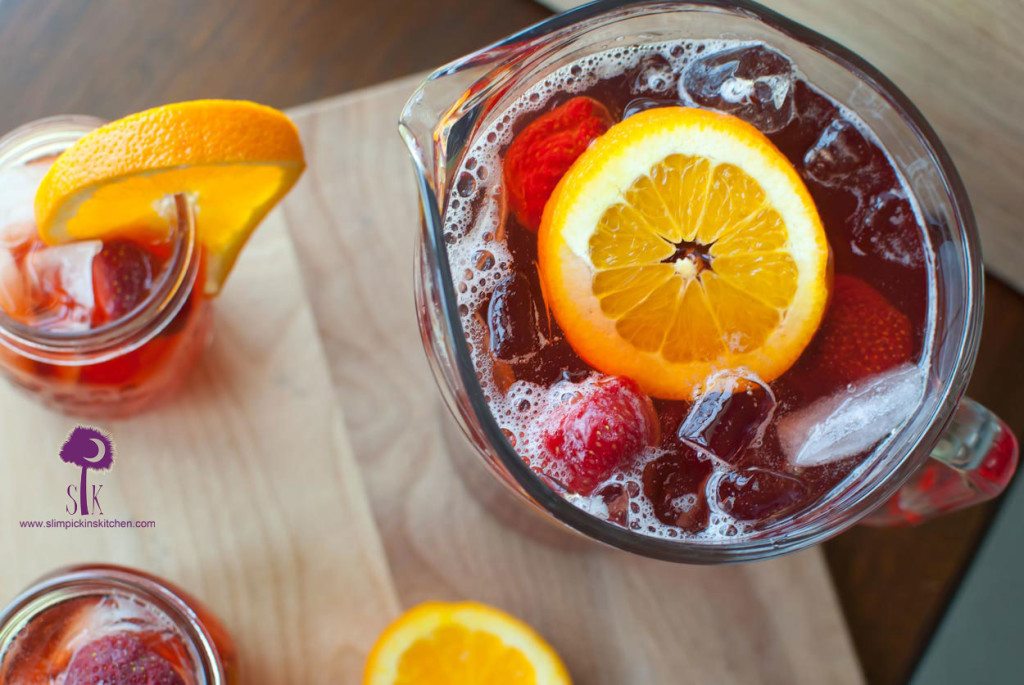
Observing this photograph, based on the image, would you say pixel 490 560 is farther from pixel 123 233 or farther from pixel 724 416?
pixel 123 233

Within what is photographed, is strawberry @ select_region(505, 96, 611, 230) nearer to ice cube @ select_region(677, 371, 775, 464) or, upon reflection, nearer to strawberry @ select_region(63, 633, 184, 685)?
ice cube @ select_region(677, 371, 775, 464)

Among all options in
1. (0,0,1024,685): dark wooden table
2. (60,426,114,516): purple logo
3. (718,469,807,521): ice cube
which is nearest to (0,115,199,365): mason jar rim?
(60,426,114,516): purple logo

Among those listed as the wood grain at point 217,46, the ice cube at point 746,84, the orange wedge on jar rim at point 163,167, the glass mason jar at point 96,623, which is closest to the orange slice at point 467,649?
the glass mason jar at point 96,623

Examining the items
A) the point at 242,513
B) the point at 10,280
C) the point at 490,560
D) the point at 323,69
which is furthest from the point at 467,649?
the point at 323,69

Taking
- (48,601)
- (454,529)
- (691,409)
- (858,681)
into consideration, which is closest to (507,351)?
(691,409)

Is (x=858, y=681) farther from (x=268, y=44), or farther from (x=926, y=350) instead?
(x=268, y=44)
